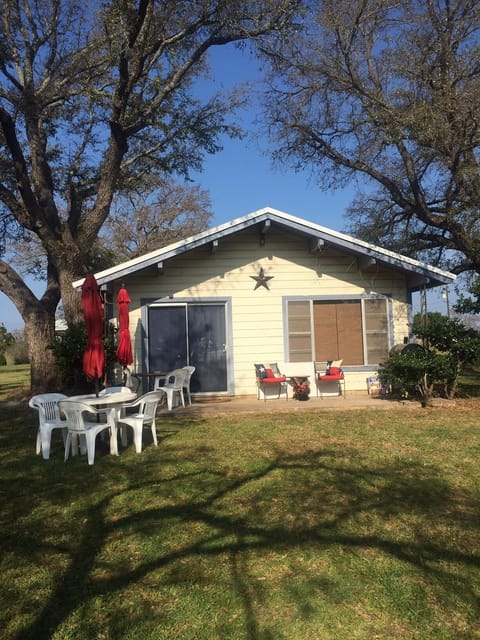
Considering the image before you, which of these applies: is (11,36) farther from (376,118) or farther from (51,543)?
(51,543)

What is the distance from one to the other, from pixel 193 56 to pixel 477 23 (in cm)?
714

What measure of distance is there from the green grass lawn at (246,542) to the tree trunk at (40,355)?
16.3 ft

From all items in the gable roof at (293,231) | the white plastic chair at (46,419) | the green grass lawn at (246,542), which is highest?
the gable roof at (293,231)

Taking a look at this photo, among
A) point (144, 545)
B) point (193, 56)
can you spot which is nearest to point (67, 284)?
point (193, 56)

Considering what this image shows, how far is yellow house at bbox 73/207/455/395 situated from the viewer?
1079 cm

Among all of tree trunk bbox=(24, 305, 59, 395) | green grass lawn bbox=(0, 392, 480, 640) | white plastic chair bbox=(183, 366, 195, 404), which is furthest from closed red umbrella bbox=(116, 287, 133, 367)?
tree trunk bbox=(24, 305, 59, 395)

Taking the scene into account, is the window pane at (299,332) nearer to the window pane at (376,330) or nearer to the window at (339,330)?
the window at (339,330)

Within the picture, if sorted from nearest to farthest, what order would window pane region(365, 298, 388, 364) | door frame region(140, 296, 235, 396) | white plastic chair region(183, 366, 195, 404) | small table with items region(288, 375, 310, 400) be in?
white plastic chair region(183, 366, 195, 404) < small table with items region(288, 375, 310, 400) < door frame region(140, 296, 235, 396) < window pane region(365, 298, 388, 364)

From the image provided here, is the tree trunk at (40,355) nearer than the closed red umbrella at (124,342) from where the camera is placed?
No

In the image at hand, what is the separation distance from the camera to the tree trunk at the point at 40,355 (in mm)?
11445

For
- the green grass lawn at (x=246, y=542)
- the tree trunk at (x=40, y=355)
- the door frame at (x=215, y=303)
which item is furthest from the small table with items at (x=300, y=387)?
the tree trunk at (x=40, y=355)

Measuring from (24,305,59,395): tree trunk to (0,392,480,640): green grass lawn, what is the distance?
4.96m

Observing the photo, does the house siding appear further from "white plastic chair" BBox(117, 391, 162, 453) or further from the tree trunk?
"white plastic chair" BBox(117, 391, 162, 453)

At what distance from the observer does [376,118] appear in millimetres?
12555
